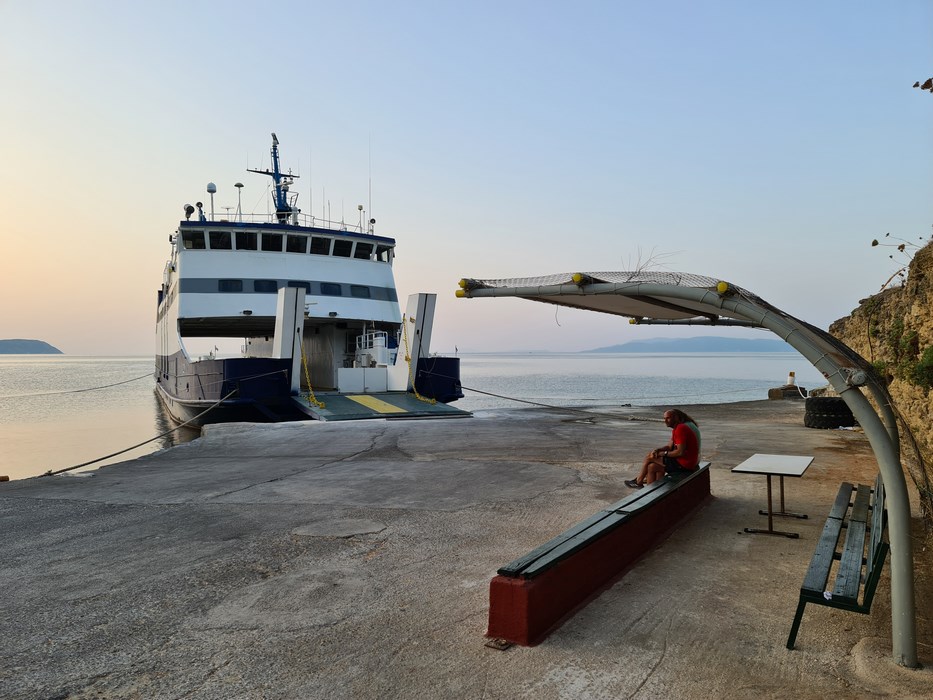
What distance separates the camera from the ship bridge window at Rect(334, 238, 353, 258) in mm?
21531

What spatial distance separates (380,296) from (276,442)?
1061cm

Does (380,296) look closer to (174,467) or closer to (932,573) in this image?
(174,467)

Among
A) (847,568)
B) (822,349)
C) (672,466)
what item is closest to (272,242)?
(672,466)

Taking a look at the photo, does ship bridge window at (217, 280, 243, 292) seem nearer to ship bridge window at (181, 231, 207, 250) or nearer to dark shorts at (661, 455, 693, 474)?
ship bridge window at (181, 231, 207, 250)

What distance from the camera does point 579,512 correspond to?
6137mm

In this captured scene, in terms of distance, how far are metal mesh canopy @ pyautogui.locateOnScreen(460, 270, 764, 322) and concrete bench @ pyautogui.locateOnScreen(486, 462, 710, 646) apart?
1.45 meters

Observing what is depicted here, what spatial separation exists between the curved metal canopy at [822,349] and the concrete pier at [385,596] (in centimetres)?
36

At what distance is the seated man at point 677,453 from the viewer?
20.4ft

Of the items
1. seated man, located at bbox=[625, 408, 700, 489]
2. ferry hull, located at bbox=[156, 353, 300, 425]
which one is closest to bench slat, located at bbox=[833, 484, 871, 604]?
seated man, located at bbox=[625, 408, 700, 489]

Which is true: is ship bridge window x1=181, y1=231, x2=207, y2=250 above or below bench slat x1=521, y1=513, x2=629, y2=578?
above

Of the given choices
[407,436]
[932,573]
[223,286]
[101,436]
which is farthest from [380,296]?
[932,573]

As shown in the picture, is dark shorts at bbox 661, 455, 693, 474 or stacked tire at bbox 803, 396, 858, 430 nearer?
dark shorts at bbox 661, 455, 693, 474

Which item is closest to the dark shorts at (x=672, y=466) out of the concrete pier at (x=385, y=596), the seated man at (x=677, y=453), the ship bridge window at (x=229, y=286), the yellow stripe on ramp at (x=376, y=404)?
the seated man at (x=677, y=453)

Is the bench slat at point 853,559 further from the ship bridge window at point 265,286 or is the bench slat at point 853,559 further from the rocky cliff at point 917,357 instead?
the ship bridge window at point 265,286
